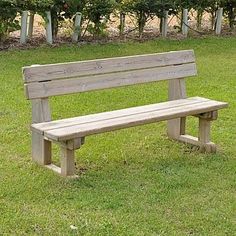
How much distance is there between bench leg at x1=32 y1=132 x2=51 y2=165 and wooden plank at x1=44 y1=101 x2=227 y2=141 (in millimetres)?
326

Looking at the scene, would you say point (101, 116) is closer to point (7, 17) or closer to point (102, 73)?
point (102, 73)

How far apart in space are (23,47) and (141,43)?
2.23 metres

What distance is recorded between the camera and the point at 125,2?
11258 millimetres

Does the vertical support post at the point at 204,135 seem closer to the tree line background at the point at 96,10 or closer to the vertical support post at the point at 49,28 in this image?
the tree line background at the point at 96,10

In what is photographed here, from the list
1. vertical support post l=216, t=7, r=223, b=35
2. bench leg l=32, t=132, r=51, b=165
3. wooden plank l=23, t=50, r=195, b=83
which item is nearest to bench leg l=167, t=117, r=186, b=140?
wooden plank l=23, t=50, r=195, b=83

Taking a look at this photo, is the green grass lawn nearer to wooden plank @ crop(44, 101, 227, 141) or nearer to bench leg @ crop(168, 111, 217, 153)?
bench leg @ crop(168, 111, 217, 153)

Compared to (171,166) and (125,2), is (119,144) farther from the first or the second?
(125,2)

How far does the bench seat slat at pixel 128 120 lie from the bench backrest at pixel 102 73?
1.10 ft

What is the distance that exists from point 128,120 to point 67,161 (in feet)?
2.00

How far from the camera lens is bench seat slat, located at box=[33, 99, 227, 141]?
15.1 feet

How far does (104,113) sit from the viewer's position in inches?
206

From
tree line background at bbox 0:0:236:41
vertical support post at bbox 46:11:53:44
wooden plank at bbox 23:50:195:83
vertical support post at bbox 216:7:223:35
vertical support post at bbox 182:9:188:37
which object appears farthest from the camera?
vertical support post at bbox 216:7:223:35

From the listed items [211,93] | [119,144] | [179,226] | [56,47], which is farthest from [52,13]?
[179,226]

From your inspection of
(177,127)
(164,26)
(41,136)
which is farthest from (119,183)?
(164,26)
